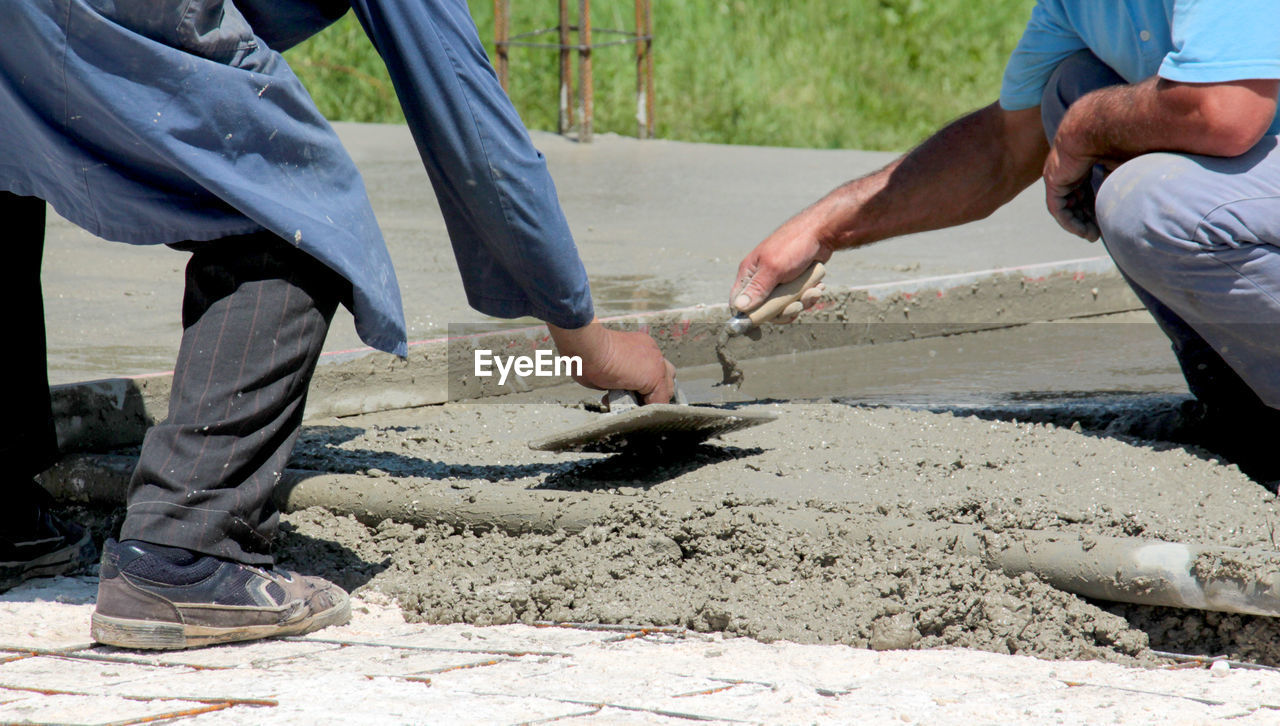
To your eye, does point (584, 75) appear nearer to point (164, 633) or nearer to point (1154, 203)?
point (1154, 203)

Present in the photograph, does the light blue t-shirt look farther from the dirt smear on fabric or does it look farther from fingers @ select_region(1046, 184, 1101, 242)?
the dirt smear on fabric

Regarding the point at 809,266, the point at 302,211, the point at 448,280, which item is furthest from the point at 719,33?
the point at 302,211

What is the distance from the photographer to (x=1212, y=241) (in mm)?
2297

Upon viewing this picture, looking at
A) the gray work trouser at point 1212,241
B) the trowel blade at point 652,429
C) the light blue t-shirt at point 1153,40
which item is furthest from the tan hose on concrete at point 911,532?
the light blue t-shirt at point 1153,40

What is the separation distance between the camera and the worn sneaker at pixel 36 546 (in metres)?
2.20

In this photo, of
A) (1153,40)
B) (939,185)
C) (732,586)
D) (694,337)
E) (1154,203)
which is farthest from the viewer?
(694,337)

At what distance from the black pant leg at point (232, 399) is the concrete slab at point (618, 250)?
158 cm

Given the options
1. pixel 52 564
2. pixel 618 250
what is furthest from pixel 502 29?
pixel 52 564

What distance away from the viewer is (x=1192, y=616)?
74.4 inches

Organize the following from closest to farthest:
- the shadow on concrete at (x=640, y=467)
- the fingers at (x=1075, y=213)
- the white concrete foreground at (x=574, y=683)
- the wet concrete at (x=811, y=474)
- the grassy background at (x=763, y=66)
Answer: the white concrete foreground at (x=574, y=683) → the wet concrete at (x=811, y=474) → the shadow on concrete at (x=640, y=467) → the fingers at (x=1075, y=213) → the grassy background at (x=763, y=66)

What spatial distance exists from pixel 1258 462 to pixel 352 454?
6.28 feet

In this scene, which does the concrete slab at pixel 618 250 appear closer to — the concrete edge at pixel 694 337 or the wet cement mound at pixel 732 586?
the concrete edge at pixel 694 337

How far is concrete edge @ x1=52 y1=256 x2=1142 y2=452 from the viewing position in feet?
9.41

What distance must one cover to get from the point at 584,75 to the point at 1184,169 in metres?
8.25
